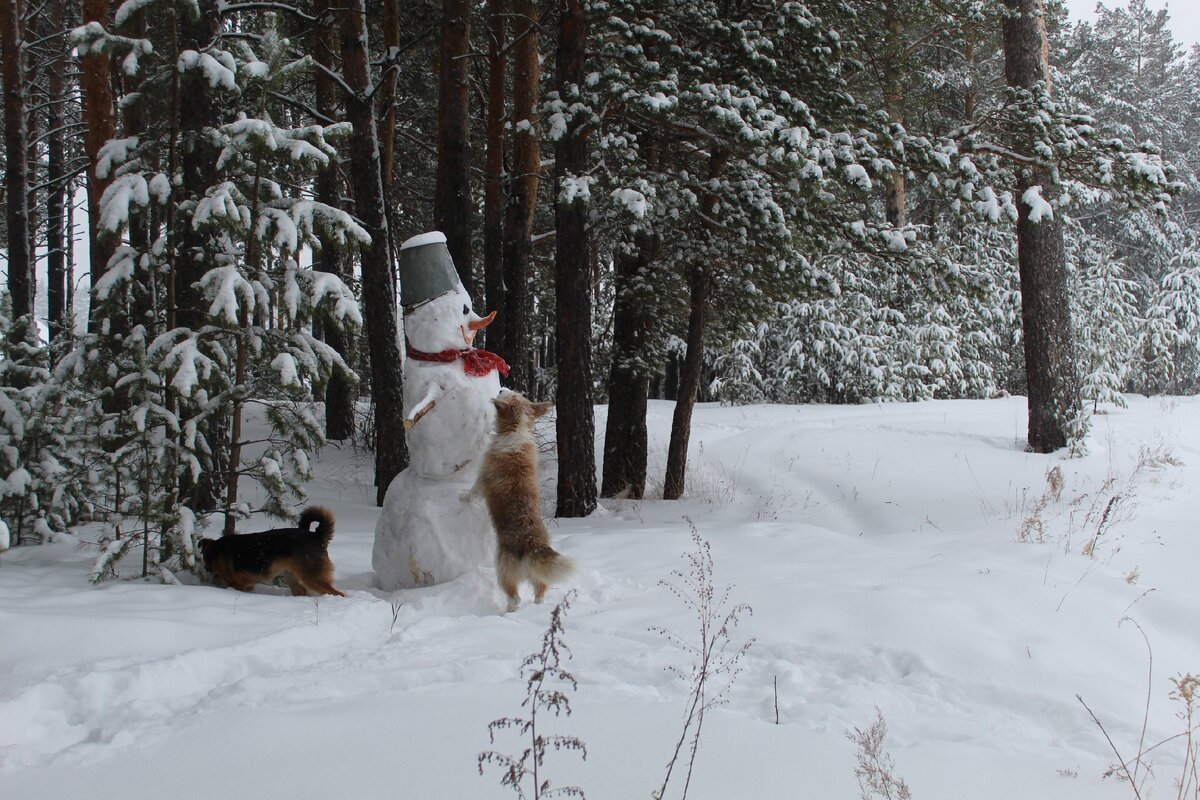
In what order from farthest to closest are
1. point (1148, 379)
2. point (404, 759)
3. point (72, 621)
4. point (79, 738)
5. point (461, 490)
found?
point (1148, 379)
point (461, 490)
point (72, 621)
point (79, 738)
point (404, 759)

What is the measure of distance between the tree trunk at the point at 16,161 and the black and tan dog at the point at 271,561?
23.7 ft

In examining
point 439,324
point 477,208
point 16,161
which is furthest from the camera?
point 477,208

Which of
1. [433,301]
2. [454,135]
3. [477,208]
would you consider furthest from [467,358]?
[477,208]

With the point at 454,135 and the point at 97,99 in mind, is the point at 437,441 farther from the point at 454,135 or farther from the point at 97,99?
the point at 97,99

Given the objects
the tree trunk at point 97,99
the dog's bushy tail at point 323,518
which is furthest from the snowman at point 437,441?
the tree trunk at point 97,99

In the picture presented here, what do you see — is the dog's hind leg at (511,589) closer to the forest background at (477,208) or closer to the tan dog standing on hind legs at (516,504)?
the tan dog standing on hind legs at (516,504)

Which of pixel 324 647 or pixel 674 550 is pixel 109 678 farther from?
pixel 674 550

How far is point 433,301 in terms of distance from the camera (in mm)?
5637

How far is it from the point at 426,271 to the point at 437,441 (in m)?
1.24

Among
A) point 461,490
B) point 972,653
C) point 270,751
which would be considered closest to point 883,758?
point 972,653

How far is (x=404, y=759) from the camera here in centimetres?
261

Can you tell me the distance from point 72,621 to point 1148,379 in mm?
29722

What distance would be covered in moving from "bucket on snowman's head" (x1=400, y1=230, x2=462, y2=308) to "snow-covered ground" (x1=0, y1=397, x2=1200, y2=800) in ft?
6.68

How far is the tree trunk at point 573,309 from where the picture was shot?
812cm
